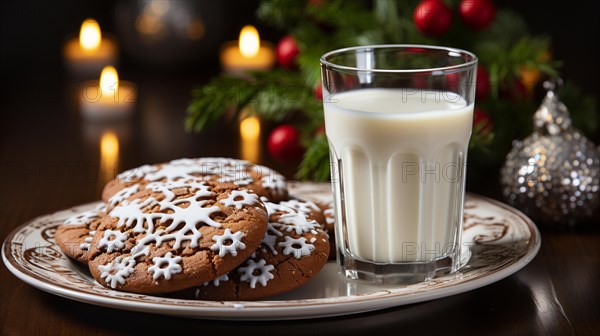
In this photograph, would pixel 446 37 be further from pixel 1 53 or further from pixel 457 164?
pixel 1 53

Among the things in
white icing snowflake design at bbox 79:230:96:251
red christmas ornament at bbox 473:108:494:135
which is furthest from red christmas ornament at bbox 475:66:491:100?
white icing snowflake design at bbox 79:230:96:251

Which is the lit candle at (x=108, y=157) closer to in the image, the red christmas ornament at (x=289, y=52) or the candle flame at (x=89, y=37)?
the red christmas ornament at (x=289, y=52)

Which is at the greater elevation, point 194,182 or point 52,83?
point 194,182

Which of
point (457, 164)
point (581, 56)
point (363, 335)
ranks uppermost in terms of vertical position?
point (457, 164)

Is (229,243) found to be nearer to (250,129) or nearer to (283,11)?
(283,11)

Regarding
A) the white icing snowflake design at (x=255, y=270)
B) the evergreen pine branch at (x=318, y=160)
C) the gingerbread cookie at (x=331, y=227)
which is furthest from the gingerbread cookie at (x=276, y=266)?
the evergreen pine branch at (x=318, y=160)

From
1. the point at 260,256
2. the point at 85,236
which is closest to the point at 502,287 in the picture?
the point at 260,256
